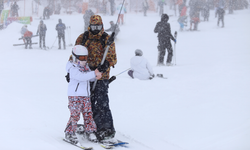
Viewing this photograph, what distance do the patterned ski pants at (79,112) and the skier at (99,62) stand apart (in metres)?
0.15

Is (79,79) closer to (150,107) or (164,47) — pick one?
(150,107)

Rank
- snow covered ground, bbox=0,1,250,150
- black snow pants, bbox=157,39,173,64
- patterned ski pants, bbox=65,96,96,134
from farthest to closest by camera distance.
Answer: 1. black snow pants, bbox=157,39,173,64
2. snow covered ground, bbox=0,1,250,150
3. patterned ski pants, bbox=65,96,96,134

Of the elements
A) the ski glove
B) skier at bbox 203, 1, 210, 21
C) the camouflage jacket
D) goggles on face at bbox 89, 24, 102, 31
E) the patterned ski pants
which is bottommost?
the patterned ski pants

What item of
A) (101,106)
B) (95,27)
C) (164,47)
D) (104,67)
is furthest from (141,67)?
(104,67)

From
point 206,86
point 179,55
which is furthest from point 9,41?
point 206,86

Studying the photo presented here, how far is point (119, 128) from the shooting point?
4969mm

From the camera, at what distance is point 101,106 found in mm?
4004

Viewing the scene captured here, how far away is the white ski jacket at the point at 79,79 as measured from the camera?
360 centimetres

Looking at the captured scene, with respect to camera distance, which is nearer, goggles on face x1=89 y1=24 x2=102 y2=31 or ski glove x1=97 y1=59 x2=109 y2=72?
ski glove x1=97 y1=59 x2=109 y2=72

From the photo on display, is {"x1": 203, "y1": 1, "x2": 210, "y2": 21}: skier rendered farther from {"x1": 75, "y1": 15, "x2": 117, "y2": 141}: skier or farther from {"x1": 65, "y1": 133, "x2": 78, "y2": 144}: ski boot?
{"x1": 65, "y1": 133, "x2": 78, "y2": 144}: ski boot

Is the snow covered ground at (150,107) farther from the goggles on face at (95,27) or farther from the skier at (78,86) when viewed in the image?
the goggles on face at (95,27)

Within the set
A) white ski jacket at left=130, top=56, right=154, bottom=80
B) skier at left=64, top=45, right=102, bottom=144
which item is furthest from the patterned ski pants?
white ski jacket at left=130, top=56, right=154, bottom=80

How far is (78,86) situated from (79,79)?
122 mm

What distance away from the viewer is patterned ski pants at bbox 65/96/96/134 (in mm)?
3729
